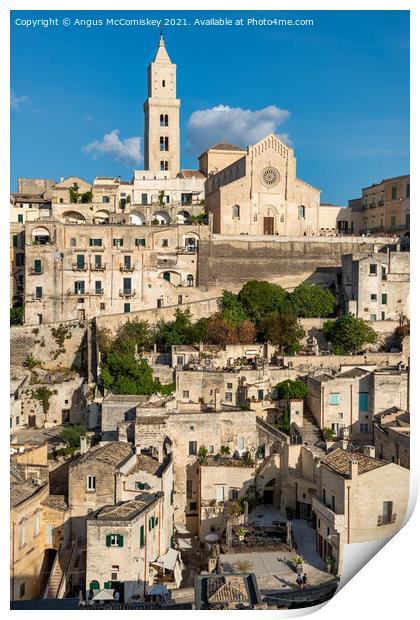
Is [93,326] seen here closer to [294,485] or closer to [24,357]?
[24,357]

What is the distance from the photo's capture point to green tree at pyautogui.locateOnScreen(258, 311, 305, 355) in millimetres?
17062

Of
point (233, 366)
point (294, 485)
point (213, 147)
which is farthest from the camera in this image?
point (213, 147)

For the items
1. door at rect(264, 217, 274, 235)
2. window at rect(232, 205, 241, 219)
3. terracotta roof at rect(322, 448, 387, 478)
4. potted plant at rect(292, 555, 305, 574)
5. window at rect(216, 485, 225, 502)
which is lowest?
potted plant at rect(292, 555, 305, 574)

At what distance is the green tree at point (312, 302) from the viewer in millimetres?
18141

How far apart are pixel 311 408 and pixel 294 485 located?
3.06 m

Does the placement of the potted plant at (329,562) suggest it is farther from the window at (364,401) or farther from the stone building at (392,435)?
the window at (364,401)

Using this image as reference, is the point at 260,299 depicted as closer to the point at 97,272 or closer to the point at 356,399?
the point at 97,272

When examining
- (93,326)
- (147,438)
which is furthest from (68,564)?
(93,326)

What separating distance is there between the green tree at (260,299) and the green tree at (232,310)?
154mm

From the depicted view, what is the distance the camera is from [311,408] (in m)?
14.7

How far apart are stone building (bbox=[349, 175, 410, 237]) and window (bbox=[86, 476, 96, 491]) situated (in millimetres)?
13804

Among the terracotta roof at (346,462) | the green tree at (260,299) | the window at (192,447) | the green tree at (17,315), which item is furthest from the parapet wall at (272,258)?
the terracotta roof at (346,462)

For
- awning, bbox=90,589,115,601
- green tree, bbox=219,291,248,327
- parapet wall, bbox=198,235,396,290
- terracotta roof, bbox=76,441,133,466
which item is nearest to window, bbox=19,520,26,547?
awning, bbox=90,589,115,601

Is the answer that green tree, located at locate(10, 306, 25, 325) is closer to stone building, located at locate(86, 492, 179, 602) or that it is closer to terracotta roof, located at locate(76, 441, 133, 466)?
terracotta roof, located at locate(76, 441, 133, 466)
